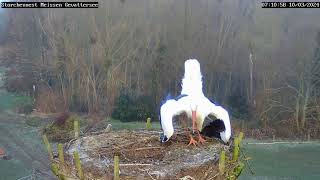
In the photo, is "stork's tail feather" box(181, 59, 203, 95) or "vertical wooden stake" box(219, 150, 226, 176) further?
"stork's tail feather" box(181, 59, 203, 95)

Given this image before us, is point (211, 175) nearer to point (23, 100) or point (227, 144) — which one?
point (227, 144)

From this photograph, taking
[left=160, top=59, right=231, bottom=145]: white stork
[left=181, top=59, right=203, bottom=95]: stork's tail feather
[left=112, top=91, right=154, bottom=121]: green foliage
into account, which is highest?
[left=181, top=59, right=203, bottom=95]: stork's tail feather

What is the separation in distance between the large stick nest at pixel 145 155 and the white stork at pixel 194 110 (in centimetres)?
16

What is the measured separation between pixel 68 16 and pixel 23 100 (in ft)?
13.2

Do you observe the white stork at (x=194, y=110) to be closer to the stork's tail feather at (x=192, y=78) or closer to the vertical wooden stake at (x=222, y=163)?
the stork's tail feather at (x=192, y=78)

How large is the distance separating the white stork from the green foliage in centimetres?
1219

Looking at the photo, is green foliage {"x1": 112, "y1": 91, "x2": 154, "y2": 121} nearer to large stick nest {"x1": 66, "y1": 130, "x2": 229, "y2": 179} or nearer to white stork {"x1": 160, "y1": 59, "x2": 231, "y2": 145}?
large stick nest {"x1": 66, "y1": 130, "x2": 229, "y2": 179}

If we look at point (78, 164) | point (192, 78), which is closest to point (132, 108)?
point (192, 78)

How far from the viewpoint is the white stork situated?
6273 mm

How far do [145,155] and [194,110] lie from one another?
2.62ft

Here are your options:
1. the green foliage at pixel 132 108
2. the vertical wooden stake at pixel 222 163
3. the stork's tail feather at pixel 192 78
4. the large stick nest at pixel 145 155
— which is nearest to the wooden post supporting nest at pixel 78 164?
the large stick nest at pixel 145 155

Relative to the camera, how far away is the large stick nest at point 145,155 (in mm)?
5516

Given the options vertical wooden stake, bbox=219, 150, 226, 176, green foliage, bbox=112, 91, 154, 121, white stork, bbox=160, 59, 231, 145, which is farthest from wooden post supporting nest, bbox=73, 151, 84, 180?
green foliage, bbox=112, 91, 154, 121

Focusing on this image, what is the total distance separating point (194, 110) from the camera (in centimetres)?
656
